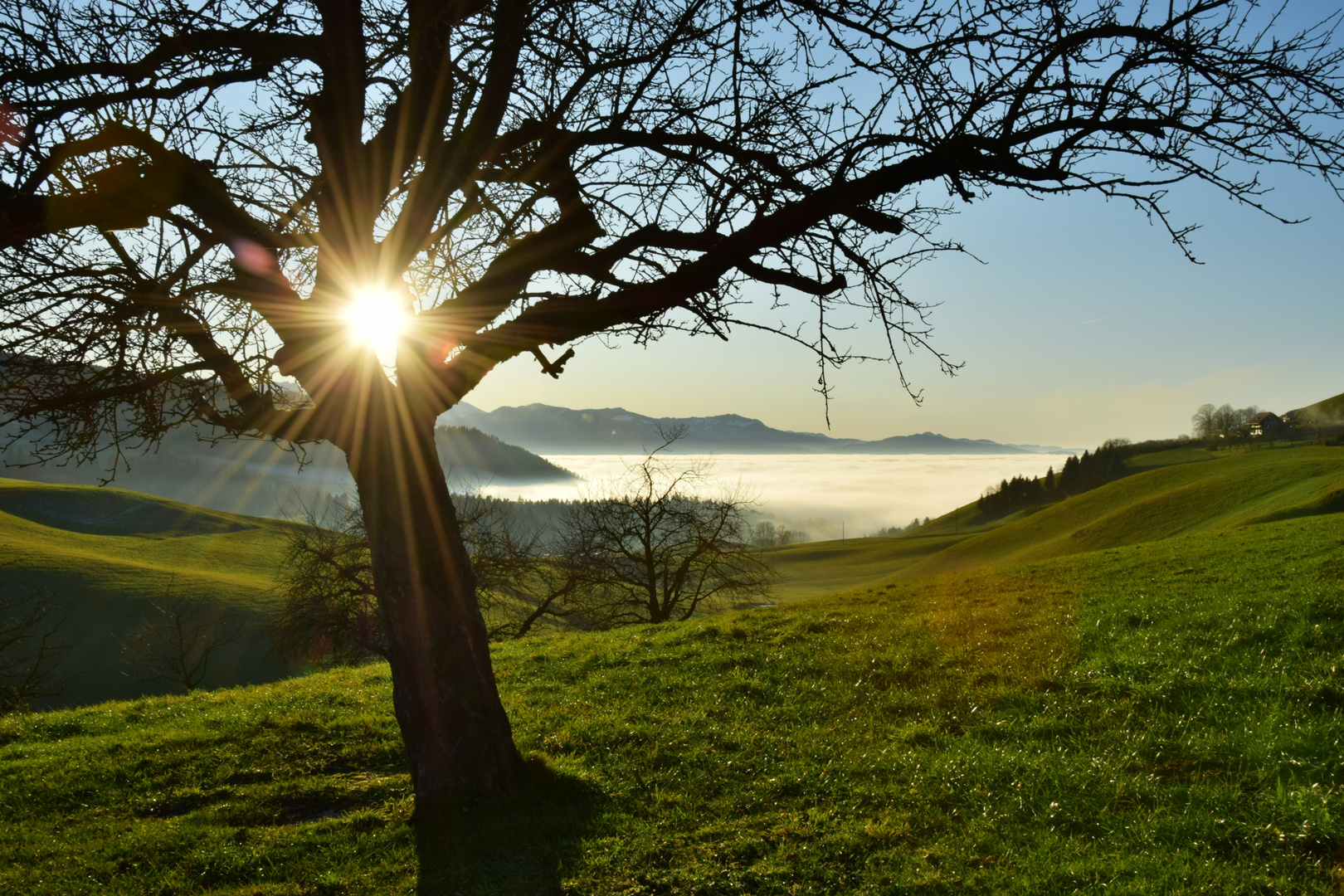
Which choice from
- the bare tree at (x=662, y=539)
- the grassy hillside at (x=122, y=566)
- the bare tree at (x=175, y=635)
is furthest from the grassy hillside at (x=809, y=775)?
the bare tree at (x=175, y=635)

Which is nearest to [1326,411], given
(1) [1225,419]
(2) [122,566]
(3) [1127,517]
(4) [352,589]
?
(1) [1225,419]

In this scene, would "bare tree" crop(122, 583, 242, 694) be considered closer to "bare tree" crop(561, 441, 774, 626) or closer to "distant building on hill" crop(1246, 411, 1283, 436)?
"bare tree" crop(561, 441, 774, 626)

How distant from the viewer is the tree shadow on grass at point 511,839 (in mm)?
5770

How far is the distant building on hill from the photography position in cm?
15300

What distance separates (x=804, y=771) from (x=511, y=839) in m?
3.06

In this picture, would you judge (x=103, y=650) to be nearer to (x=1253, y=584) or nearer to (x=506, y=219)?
(x=506, y=219)

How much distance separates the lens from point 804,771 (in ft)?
24.0

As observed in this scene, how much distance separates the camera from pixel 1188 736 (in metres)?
6.62

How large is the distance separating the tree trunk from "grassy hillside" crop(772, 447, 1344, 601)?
48439 millimetres

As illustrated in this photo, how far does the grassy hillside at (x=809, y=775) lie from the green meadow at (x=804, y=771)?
3 centimetres

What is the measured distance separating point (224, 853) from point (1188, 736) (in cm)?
920

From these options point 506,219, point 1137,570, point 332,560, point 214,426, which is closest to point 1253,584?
point 1137,570

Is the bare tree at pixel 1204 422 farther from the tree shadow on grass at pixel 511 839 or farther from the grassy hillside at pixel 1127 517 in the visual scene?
the tree shadow on grass at pixel 511 839

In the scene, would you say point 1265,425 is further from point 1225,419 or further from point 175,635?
point 175,635
